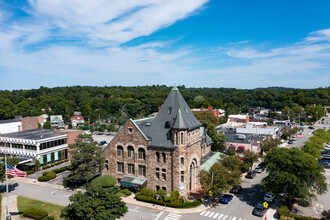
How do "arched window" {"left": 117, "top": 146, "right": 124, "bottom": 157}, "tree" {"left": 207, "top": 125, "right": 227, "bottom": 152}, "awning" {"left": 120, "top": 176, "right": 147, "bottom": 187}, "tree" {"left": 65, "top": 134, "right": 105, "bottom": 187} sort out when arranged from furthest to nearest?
"tree" {"left": 207, "top": 125, "right": 227, "bottom": 152}, "arched window" {"left": 117, "top": 146, "right": 124, "bottom": 157}, "tree" {"left": 65, "top": 134, "right": 105, "bottom": 187}, "awning" {"left": 120, "top": 176, "right": 147, "bottom": 187}

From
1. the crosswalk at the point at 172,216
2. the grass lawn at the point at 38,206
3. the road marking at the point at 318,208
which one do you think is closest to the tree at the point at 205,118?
Result: the road marking at the point at 318,208

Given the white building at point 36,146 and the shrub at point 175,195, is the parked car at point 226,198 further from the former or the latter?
the white building at point 36,146

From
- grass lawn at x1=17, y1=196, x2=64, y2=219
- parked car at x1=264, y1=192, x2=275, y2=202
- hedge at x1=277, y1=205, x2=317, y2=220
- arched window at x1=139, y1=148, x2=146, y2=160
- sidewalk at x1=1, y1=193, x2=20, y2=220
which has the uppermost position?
arched window at x1=139, y1=148, x2=146, y2=160

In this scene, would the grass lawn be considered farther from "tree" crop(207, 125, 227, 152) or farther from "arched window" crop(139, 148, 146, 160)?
"tree" crop(207, 125, 227, 152)

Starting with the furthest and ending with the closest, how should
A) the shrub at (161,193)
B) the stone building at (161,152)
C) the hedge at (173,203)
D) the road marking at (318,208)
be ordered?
the stone building at (161,152) < the shrub at (161,193) < the hedge at (173,203) < the road marking at (318,208)

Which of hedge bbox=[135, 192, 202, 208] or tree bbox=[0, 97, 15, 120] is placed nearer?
hedge bbox=[135, 192, 202, 208]

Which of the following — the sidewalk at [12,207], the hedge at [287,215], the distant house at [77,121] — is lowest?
the sidewalk at [12,207]

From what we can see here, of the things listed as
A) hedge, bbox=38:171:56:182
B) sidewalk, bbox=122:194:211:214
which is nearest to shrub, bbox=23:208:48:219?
sidewalk, bbox=122:194:211:214

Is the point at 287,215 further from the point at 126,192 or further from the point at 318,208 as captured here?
the point at 126,192
